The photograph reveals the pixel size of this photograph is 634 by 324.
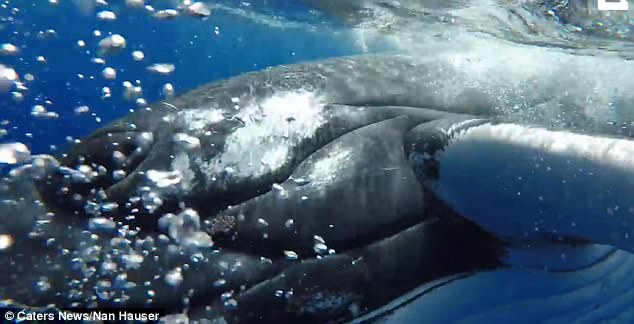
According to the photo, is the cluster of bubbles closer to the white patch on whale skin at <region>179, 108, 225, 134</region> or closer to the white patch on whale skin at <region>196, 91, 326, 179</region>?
the white patch on whale skin at <region>196, 91, 326, 179</region>

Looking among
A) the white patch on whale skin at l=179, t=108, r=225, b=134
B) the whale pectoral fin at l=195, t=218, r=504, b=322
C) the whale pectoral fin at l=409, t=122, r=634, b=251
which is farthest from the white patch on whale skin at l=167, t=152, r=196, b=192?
the whale pectoral fin at l=409, t=122, r=634, b=251

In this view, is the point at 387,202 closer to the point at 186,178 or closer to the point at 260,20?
the point at 186,178

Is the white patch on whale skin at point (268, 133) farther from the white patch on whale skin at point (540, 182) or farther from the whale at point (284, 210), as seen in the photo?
the white patch on whale skin at point (540, 182)

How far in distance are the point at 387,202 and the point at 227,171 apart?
1.06 meters

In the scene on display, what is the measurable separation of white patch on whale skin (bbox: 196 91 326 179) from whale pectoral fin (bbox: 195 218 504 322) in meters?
0.70

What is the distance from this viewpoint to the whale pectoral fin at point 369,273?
3.61 meters

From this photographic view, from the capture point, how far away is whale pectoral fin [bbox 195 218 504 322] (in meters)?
3.61

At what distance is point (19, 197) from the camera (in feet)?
12.2

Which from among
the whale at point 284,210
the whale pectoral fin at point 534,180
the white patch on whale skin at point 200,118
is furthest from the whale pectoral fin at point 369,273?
the white patch on whale skin at point 200,118

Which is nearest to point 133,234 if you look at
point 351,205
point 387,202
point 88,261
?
point 88,261

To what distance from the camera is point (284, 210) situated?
12.4ft

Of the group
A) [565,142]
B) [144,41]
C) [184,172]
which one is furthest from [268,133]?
[144,41]

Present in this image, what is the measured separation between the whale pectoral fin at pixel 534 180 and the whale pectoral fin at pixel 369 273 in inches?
7.3

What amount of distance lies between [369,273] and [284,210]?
2.17 ft
